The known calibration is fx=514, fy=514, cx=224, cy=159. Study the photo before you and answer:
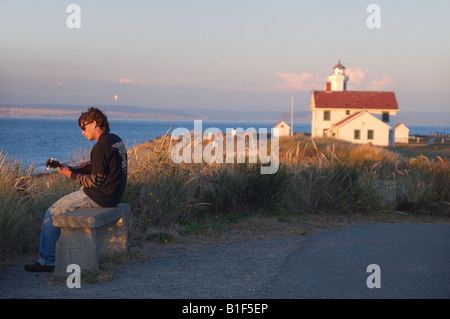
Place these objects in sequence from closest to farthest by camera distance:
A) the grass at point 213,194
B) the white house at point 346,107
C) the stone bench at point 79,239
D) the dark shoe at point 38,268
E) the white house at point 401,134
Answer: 1. the stone bench at point 79,239
2. the dark shoe at point 38,268
3. the grass at point 213,194
4. the white house at point 346,107
5. the white house at point 401,134

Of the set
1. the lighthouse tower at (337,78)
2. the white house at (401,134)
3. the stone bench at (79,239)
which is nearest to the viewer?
the stone bench at (79,239)

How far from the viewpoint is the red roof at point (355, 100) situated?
2463 inches

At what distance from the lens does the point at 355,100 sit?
63688 mm

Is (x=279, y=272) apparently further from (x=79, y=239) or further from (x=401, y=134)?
(x=401, y=134)

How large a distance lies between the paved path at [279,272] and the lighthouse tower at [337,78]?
62.7 meters

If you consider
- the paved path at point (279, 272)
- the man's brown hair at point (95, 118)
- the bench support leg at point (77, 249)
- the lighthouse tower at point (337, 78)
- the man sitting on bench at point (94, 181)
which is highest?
the lighthouse tower at point (337, 78)

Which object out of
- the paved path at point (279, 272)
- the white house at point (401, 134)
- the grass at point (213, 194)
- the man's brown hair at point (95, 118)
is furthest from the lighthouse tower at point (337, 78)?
the man's brown hair at point (95, 118)

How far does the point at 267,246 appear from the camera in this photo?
24.9 feet

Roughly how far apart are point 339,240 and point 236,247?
1650mm

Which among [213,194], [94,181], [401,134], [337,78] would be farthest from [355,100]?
[94,181]

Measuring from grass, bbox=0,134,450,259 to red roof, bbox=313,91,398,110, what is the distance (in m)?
51.4

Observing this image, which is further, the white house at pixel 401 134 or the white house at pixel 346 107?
the white house at pixel 401 134

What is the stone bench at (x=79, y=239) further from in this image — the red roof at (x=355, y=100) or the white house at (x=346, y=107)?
the red roof at (x=355, y=100)
